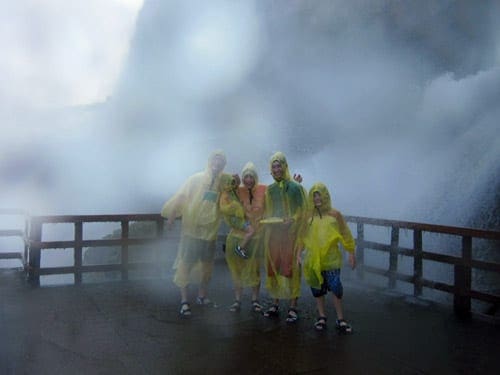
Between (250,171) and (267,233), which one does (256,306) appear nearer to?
(267,233)

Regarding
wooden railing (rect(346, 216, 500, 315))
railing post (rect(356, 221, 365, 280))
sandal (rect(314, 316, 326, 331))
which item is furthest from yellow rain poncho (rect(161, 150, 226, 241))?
railing post (rect(356, 221, 365, 280))

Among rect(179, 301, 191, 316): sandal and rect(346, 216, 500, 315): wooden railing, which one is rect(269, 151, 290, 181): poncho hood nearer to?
rect(179, 301, 191, 316): sandal

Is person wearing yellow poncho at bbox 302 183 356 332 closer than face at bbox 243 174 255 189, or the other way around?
person wearing yellow poncho at bbox 302 183 356 332

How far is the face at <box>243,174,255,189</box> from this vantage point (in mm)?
5852

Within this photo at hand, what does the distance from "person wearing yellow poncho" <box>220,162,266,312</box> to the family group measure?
12 millimetres

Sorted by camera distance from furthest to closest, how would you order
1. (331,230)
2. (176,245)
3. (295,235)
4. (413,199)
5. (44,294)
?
(413,199) < (176,245) < (44,294) < (295,235) < (331,230)

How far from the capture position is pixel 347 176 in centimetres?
2666

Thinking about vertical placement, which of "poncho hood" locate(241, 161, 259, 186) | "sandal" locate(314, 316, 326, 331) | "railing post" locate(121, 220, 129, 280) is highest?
"poncho hood" locate(241, 161, 259, 186)

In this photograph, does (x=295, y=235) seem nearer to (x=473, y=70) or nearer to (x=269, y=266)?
(x=269, y=266)

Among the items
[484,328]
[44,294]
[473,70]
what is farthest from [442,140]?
[44,294]

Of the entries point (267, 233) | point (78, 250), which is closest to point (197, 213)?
point (267, 233)

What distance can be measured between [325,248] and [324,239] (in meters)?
0.10

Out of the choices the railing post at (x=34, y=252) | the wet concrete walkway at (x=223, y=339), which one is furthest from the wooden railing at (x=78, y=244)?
the wet concrete walkway at (x=223, y=339)

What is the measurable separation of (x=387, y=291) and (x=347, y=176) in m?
19.8
